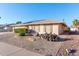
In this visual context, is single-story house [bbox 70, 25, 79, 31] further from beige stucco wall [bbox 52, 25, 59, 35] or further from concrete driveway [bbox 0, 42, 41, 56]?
concrete driveway [bbox 0, 42, 41, 56]

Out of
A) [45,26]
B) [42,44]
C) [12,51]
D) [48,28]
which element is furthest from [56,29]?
[12,51]

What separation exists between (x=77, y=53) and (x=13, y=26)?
2.14m

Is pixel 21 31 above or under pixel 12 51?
above

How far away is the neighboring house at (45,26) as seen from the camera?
6.91m

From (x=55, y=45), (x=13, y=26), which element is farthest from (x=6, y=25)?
(x=55, y=45)

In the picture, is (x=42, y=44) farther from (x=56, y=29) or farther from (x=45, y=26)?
(x=56, y=29)

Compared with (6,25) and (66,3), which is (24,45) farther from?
(66,3)

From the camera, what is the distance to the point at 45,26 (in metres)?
7.06

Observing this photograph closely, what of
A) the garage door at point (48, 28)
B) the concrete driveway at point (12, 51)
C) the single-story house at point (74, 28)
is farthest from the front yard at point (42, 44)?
the garage door at point (48, 28)

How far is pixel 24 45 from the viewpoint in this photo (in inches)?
273

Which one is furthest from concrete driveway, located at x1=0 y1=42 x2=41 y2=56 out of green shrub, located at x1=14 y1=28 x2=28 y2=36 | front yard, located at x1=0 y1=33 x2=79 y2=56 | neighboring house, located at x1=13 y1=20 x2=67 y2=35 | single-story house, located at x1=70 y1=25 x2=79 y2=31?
single-story house, located at x1=70 y1=25 x2=79 y2=31

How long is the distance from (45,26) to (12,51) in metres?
1.31

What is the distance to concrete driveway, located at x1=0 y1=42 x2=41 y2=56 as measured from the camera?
6766 mm

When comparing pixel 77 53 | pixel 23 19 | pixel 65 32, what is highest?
pixel 23 19
